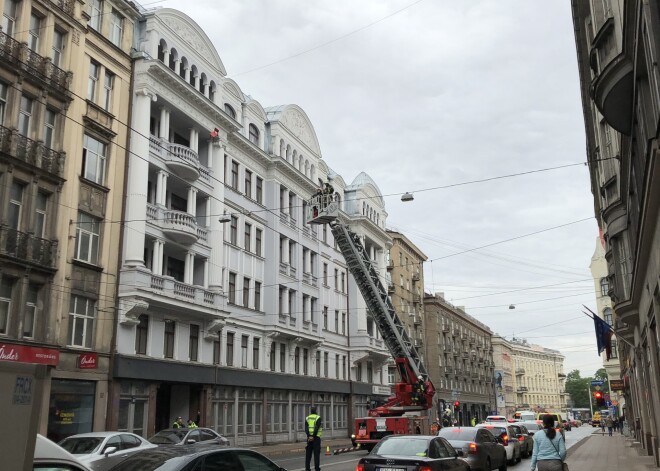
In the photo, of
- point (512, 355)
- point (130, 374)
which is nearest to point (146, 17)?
point (130, 374)

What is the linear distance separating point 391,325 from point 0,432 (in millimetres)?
26363

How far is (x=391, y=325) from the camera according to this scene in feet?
97.3

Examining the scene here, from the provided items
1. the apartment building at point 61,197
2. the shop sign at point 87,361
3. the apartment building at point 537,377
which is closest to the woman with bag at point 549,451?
the apartment building at point 61,197

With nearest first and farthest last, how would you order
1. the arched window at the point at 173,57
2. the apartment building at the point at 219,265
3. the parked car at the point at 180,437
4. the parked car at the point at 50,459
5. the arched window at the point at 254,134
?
1. the parked car at the point at 50,459
2. the parked car at the point at 180,437
3. the apartment building at the point at 219,265
4. the arched window at the point at 173,57
5. the arched window at the point at 254,134

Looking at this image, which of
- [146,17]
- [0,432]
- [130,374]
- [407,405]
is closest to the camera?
[0,432]

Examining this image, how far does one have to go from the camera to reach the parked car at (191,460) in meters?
7.63

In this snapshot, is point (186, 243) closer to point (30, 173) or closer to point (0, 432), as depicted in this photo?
point (30, 173)

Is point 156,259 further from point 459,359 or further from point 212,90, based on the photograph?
point 459,359

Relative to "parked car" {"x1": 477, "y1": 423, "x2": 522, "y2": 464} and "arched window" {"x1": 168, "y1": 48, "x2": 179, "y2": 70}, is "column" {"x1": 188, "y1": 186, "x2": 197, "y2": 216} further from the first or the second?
"parked car" {"x1": 477, "y1": 423, "x2": 522, "y2": 464}

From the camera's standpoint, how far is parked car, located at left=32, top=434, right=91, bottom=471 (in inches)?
188

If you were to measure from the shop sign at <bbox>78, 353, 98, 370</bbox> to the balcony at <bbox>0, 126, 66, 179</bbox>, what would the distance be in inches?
273

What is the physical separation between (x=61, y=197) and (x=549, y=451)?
2062 centimetres

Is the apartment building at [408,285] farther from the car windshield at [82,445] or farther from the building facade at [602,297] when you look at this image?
the car windshield at [82,445]

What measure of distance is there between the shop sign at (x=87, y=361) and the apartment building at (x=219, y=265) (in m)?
1.23
